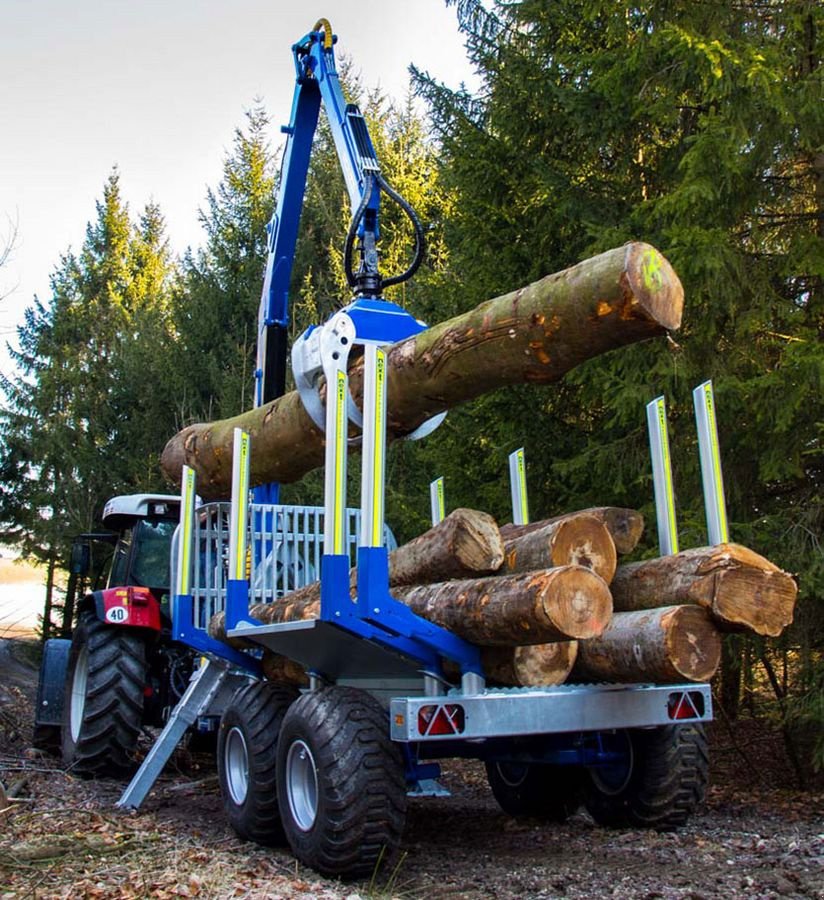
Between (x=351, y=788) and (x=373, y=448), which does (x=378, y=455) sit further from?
(x=351, y=788)

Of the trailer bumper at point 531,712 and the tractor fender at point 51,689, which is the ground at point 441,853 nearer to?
the trailer bumper at point 531,712

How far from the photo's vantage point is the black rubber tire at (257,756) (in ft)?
20.4

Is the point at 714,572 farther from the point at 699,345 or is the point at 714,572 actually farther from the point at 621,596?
the point at 699,345

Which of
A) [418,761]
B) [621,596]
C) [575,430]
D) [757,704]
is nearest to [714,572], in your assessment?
[621,596]

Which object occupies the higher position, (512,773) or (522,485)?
(522,485)

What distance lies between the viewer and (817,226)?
9.15 m

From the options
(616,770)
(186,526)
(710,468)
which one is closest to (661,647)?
(710,468)

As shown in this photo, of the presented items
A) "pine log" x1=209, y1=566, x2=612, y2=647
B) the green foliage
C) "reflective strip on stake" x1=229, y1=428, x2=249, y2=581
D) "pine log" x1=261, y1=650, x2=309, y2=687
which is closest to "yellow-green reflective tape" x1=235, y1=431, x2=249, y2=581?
"reflective strip on stake" x1=229, y1=428, x2=249, y2=581

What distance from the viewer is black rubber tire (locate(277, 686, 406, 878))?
532 cm

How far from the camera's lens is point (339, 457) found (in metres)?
5.53

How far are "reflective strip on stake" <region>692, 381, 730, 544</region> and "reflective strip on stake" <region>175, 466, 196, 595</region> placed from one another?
11.5ft

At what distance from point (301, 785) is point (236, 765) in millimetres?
982

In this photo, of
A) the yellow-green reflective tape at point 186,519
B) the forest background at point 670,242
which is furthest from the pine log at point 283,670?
the forest background at point 670,242

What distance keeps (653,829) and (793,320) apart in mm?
4276
